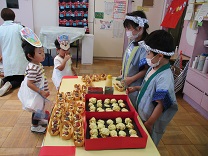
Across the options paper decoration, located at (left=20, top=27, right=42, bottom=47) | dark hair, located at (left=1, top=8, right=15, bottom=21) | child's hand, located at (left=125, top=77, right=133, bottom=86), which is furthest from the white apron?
dark hair, located at (left=1, top=8, right=15, bottom=21)

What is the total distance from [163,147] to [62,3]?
4.04 meters

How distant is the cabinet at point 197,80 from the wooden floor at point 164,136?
0.46 ft

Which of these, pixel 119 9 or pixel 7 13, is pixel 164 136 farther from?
pixel 119 9

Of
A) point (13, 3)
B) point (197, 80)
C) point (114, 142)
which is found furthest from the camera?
point (13, 3)

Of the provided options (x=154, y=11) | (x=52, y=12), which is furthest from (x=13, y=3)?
(x=154, y=11)

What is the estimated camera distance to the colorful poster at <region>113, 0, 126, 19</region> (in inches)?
185

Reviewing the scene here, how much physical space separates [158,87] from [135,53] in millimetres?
519

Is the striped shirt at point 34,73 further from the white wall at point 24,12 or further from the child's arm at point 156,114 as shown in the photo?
the white wall at point 24,12

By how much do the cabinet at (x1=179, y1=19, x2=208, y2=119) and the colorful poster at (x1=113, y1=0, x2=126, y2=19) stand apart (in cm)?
221

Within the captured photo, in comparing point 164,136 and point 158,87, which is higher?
point 158,87

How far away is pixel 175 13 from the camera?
3.52 meters

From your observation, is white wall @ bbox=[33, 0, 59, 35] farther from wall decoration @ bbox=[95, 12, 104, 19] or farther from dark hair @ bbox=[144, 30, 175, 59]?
dark hair @ bbox=[144, 30, 175, 59]

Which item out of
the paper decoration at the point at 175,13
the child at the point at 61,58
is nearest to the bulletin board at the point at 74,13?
the paper decoration at the point at 175,13

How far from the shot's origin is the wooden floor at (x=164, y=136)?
5.95 ft
